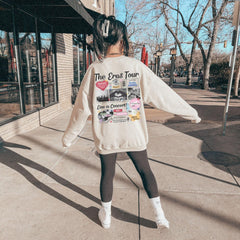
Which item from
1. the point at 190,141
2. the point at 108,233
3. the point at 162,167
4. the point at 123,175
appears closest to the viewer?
the point at 108,233

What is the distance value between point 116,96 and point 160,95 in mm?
408

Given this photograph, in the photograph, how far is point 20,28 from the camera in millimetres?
5973

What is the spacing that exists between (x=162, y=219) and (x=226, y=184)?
1.36 m

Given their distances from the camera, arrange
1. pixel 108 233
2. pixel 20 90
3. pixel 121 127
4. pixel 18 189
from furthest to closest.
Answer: pixel 20 90 → pixel 18 189 → pixel 108 233 → pixel 121 127

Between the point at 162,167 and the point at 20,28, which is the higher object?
the point at 20,28

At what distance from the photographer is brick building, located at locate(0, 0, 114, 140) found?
527 cm

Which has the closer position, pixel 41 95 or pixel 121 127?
pixel 121 127

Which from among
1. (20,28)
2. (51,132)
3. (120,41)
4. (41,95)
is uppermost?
(20,28)

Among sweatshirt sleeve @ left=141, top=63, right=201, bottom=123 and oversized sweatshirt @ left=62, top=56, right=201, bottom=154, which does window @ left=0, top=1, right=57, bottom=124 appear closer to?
oversized sweatshirt @ left=62, top=56, right=201, bottom=154

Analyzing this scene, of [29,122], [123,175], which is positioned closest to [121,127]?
[123,175]

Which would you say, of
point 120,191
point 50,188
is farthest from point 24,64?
point 120,191

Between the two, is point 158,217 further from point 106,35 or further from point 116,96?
point 106,35

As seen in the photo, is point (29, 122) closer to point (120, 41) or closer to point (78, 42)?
point (120, 41)

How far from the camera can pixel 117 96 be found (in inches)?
78.2
